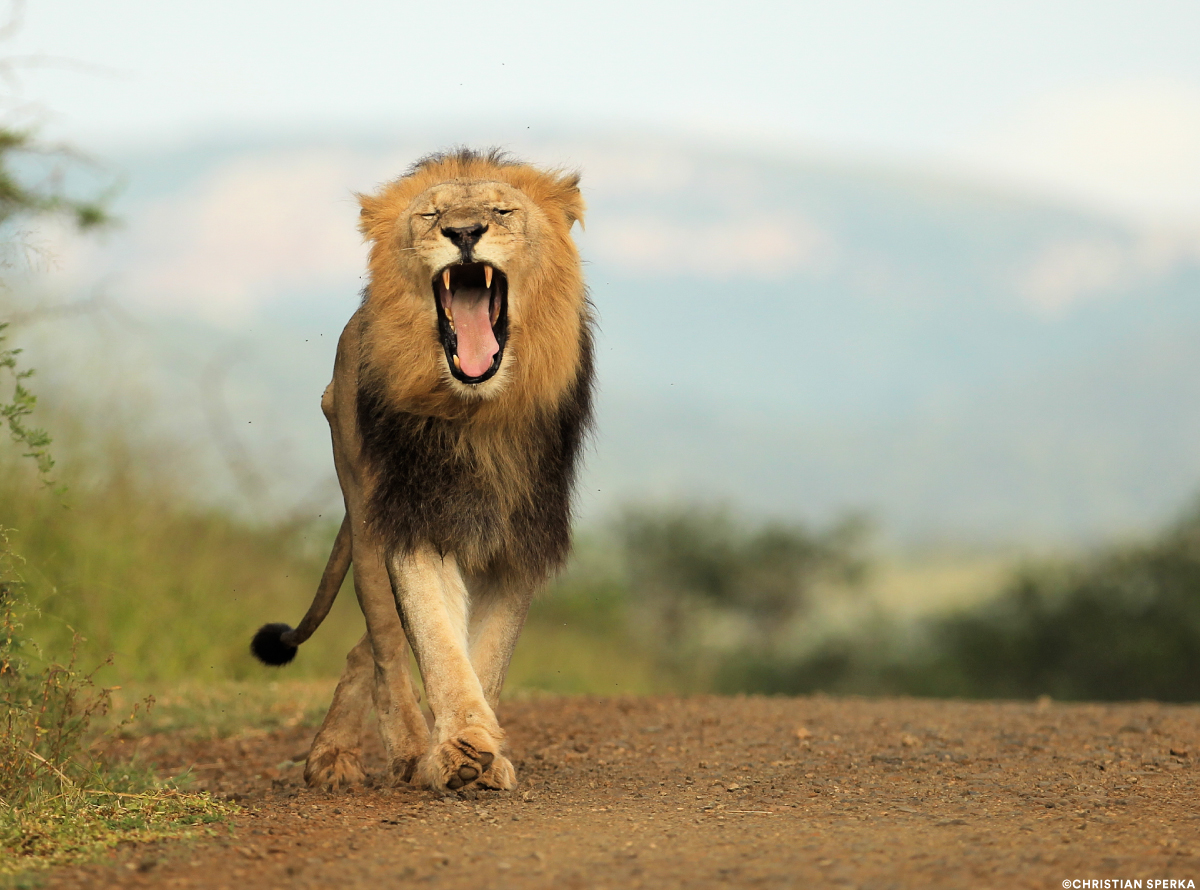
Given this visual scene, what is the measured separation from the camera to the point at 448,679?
14.0 ft

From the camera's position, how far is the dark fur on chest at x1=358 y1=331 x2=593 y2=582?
4.54 meters

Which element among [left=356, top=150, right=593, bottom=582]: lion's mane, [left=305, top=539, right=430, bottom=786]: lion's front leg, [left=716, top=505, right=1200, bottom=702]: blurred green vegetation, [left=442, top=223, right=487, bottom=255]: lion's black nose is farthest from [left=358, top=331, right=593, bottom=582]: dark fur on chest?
[left=716, top=505, right=1200, bottom=702]: blurred green vegetation

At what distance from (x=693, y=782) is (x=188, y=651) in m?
5.64

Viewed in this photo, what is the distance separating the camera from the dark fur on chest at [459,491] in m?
4.54

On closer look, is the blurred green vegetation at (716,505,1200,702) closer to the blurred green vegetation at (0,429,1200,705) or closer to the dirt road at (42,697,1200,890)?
the blurred green vegetation at (0,429,1200,705)

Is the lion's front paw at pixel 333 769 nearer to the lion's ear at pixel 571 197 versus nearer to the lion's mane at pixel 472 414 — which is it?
the lion's mane at pixel 472 414

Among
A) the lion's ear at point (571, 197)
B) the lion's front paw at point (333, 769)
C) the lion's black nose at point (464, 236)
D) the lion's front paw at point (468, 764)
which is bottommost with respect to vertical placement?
the lion's front paw at point (333, 769)

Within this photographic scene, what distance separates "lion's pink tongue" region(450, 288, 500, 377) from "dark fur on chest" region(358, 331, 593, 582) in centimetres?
22

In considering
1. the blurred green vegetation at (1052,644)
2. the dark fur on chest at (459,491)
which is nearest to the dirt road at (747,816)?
the dark fur on chest at (459,491)

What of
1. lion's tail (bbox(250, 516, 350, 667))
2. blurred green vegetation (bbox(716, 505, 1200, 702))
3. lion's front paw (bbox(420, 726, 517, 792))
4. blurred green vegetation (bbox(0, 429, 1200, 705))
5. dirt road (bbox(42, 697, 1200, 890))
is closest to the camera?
dirt road (bbox(42, 697, 1200, 890))

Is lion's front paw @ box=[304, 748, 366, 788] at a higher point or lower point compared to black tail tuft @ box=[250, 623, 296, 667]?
lower

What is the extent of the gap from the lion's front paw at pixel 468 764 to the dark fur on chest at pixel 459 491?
2.24 ft

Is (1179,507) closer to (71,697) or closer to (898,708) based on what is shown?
(898,708)

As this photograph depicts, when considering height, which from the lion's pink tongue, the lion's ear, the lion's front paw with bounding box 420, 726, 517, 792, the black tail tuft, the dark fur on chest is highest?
the lion's ear
